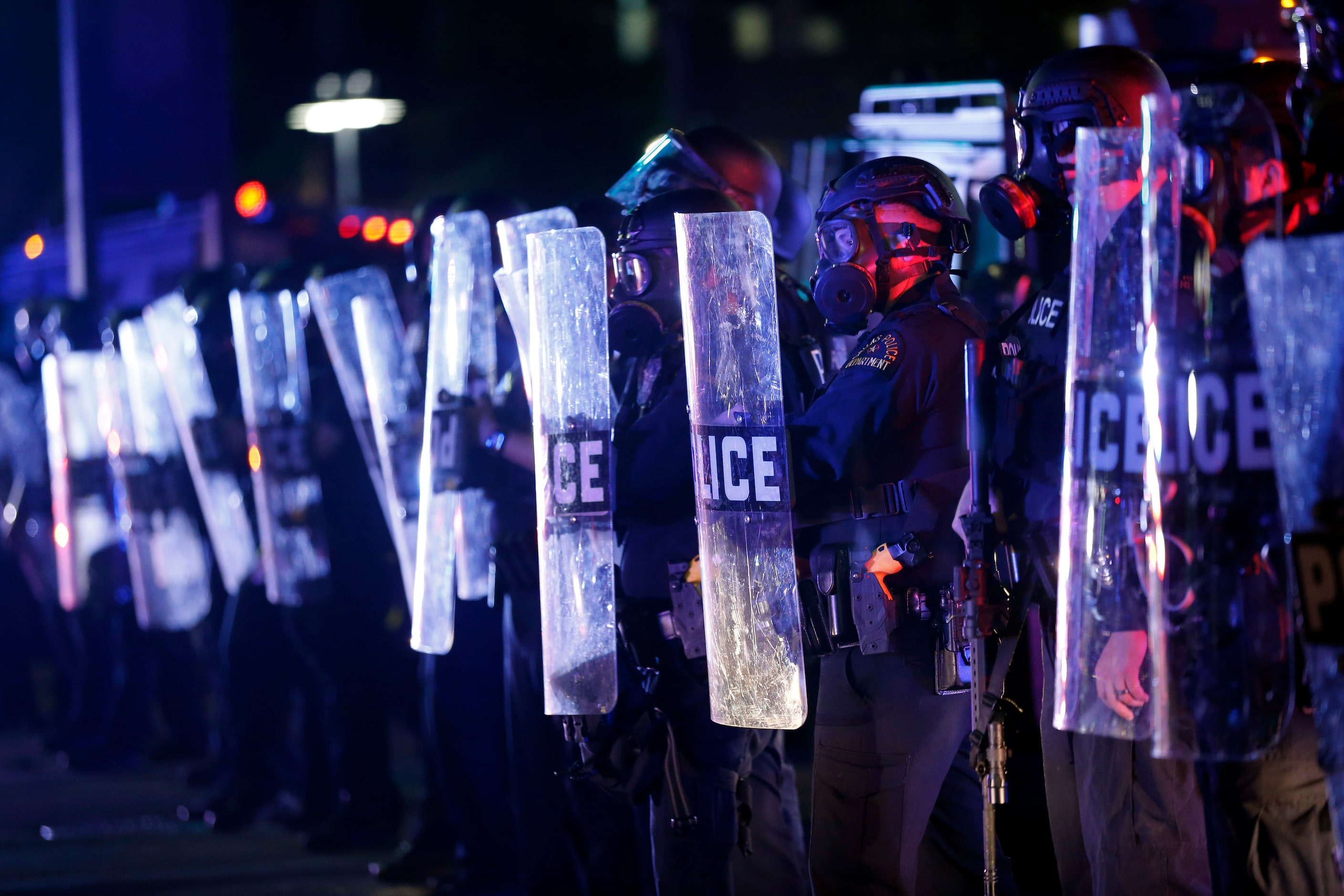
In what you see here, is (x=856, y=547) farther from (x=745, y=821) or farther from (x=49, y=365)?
(x=49, y=365)

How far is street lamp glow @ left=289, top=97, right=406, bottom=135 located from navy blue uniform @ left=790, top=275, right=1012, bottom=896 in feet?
41.1

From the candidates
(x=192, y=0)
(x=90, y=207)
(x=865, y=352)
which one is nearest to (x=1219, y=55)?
(x=865, y=352)

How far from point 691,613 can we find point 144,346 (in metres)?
4.05

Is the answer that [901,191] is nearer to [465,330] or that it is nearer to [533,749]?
[465,330]

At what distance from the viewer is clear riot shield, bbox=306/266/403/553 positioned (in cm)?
531

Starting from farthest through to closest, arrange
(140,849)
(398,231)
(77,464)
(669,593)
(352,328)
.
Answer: (398,231) → (77,464) → (140,849) → (352,328) → (669,593)

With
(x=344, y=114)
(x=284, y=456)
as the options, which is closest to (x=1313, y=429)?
(x=284, y=456)

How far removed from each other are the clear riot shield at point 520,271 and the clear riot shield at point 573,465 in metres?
0.28

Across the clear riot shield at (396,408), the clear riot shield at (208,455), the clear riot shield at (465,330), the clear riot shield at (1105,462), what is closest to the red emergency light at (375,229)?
the clear riot shield at (208,455)

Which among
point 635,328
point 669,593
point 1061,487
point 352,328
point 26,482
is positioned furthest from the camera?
point 26,482

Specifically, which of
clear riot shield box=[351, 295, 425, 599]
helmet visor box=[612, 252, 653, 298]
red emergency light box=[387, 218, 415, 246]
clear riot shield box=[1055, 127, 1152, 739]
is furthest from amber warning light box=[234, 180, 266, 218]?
clear riot shield box=[1055, 127, 1152, 739]

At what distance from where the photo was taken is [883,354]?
10.8ft

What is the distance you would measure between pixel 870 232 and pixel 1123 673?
1297 millimetres

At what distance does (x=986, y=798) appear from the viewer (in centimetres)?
303
